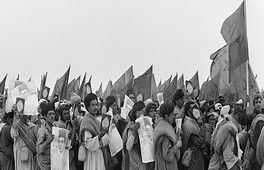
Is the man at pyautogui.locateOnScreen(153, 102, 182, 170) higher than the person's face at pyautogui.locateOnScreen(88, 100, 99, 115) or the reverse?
the reverse

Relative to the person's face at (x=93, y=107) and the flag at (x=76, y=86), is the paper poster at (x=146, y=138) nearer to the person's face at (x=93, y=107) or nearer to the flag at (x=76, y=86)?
the person's face at (x=93, y=107)

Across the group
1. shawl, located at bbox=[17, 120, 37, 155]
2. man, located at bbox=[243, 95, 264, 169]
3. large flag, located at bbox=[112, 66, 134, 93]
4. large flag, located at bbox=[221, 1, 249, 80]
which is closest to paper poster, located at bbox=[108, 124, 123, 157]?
shawl, located at bbox=[17, 120, 37, 155]

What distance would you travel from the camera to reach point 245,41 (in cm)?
1288

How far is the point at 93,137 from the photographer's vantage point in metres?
9.29

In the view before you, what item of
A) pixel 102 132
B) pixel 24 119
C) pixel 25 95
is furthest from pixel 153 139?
pixel 25 95

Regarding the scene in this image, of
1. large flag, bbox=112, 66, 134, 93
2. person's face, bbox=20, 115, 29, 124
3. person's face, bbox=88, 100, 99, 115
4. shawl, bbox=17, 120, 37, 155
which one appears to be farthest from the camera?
large flag, bbox=112, 66, 134, 93

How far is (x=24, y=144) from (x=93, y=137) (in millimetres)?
1494

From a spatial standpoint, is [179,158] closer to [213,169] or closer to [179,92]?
[213,169]

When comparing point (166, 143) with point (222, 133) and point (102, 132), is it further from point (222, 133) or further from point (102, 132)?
point (102, 132)

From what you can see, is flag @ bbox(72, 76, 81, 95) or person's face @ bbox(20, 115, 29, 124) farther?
flag @ bbox(72, 76, 81, 95)

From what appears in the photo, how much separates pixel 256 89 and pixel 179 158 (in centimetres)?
469

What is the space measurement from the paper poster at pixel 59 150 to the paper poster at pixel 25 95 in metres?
0.95

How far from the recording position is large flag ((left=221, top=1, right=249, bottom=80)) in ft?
41.6

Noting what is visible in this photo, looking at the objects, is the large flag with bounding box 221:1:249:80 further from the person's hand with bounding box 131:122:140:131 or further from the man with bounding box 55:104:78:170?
the man with bounding box 55:104:78:170
